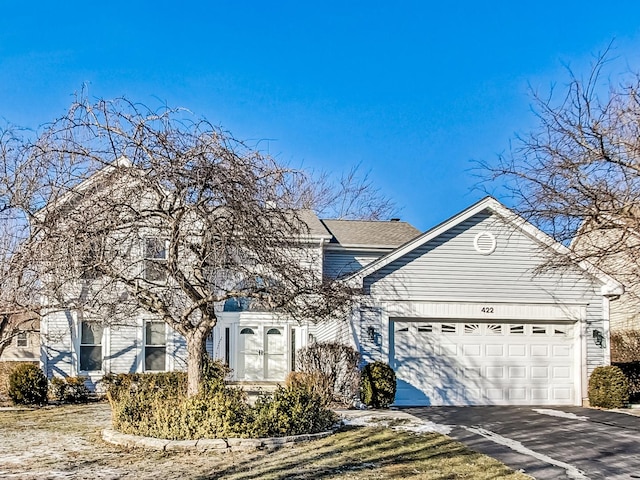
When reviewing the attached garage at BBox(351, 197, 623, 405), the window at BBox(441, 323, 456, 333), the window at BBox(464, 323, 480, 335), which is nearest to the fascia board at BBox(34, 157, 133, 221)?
the attached garage at BBox(351, 197, 623, 405)

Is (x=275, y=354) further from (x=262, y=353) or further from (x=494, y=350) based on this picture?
(x=494, y=350)

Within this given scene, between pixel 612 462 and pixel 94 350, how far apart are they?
1463 centimetres

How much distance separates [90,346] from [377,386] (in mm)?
9124

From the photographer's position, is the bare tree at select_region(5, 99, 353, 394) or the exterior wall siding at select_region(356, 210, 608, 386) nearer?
the bare tree at select_region(5, 99, 353, 394)

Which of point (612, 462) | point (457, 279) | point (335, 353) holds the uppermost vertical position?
point (457, 279)

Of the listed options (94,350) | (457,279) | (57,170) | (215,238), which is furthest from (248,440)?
(94,350)

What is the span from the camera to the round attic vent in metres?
16.7

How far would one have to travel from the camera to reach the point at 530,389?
54.4 ft

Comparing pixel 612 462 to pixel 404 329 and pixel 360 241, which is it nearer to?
pixel 404 329

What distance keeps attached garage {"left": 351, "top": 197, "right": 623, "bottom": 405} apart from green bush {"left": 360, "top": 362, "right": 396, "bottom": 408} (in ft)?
2.24

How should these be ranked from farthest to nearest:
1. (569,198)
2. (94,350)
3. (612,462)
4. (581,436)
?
(94,350)
(569,198)
(581,436)
(612,462)

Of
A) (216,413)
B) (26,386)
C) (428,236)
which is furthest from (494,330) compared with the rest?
(26,386)

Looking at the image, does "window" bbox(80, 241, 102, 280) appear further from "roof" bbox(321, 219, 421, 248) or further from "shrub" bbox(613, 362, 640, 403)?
"shrub" bbox(613, 362, 640, 403)

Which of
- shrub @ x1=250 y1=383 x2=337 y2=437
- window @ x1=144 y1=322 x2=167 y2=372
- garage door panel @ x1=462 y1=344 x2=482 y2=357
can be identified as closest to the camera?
shrub @ x1=250 y1=383 x2=337 y2=437
